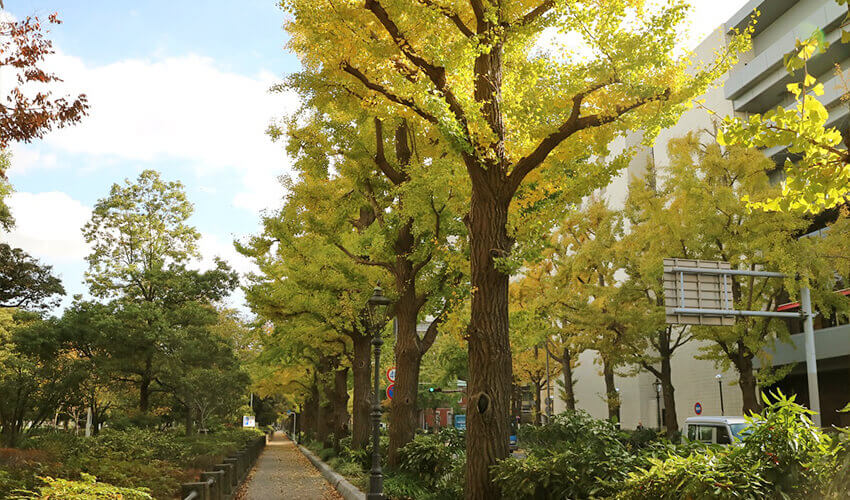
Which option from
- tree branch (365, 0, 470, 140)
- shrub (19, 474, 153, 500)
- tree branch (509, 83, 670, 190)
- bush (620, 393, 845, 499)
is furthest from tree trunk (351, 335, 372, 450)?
bush (620, 393, 845, 499)

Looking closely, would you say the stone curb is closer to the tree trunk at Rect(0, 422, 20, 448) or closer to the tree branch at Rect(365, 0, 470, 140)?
the tree branch at Rect(365, 0, 470, 140)

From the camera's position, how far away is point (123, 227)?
37.9m

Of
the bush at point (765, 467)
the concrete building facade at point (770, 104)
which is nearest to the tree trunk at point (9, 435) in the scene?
the bush at point (765, 467)

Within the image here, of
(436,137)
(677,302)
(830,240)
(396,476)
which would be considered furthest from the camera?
(830,240)

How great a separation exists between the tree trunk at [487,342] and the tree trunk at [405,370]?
6731mm

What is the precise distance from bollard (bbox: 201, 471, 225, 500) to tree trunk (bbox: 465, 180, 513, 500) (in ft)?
15.3

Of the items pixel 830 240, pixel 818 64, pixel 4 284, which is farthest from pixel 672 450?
pixel 4 284

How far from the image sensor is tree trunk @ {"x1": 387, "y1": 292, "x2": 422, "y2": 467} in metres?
16.9

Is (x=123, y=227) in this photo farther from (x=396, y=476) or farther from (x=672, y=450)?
(x=672, y=450)

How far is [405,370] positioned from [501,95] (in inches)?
340

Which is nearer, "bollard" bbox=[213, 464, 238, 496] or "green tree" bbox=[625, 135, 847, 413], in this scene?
"bollard" bbox=[213, 464, 238, 496]

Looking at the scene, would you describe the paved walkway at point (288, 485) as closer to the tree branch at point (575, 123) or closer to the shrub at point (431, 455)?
the shrub at point (431, 455)

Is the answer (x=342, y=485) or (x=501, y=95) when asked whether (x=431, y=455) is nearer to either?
(x=342, y=485)

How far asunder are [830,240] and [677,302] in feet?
25.6
